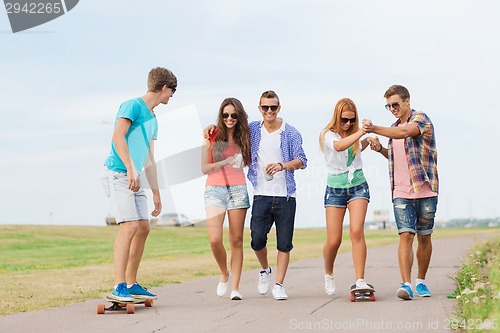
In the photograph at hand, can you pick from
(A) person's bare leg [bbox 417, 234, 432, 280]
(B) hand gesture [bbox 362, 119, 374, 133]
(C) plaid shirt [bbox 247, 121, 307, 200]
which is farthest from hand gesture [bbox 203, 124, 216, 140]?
(A) person's bare leg [bbox 417, 234, 432, 280]

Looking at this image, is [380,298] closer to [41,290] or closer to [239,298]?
[239,298]

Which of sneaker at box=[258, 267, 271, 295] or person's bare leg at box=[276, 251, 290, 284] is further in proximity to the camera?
sneaker at box=[258, 267, 271, 295]

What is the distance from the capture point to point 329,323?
738cm

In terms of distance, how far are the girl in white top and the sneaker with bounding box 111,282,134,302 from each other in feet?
8.04

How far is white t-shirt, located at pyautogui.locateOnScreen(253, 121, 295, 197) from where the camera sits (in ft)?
30.4

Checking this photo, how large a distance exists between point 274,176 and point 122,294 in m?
2.22

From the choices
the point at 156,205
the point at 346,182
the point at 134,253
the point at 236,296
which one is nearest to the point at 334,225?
the point at 346,182

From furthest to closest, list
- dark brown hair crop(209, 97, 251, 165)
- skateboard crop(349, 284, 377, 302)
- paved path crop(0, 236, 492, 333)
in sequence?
1. dark brown hair crop(209, 97, 251, 165)
2. skateboard crop(349, 284, 377, 302)
3. paved path crop(0, 236, 492, 333)

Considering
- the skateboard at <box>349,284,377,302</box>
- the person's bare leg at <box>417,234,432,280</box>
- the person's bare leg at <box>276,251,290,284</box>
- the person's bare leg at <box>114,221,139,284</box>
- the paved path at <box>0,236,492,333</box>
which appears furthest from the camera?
the person's bare leg at <box>417,234,432,280</box>

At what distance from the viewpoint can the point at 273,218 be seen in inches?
377

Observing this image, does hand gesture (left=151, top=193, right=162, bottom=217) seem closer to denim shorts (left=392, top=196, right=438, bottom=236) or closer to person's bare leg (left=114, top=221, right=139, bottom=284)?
person's bare leg (left=114, top=221, right=139, bottom=284)

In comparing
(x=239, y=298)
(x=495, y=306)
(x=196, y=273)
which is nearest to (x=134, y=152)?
(x=239, y=298)

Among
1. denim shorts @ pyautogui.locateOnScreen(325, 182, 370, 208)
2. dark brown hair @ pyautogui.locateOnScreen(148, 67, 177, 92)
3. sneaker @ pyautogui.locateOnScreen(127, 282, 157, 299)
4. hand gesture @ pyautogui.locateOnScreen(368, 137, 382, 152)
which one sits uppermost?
dark brown hair @ pyautogui.locateOnScreen(148, 67, 177, 92)

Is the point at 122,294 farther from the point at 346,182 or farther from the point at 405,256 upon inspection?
the point at 405,256
